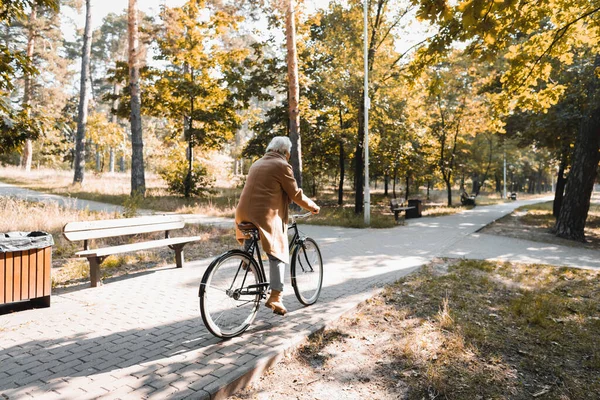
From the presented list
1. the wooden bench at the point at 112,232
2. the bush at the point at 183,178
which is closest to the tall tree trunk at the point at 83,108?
the bush at the point at 183,178

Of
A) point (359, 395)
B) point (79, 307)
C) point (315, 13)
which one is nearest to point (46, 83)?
point (315, 13)

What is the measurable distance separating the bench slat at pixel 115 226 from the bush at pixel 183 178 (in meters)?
12.4

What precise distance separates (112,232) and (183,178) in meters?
13.8

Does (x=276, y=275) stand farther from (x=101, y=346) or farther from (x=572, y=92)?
(x=572, y=92)

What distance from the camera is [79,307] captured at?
4879 millimetres

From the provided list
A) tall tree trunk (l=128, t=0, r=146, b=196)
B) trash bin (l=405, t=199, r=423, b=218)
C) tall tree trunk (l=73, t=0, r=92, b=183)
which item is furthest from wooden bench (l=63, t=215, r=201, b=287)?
tall tree trunk (l=73, t=0, r=92, b=183)

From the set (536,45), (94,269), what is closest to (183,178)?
(94,269)

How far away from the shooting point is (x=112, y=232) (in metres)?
6.10

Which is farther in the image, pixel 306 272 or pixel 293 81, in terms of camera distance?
pixel 293 81

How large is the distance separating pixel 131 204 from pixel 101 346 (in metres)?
6.60

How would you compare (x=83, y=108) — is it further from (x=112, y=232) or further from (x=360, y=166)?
(x=112, y=232)

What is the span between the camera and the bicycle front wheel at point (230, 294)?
3.69 meters

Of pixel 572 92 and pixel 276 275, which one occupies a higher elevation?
pixel 572 92

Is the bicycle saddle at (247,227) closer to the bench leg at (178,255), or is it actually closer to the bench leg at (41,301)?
the bench leg at (41,301)
